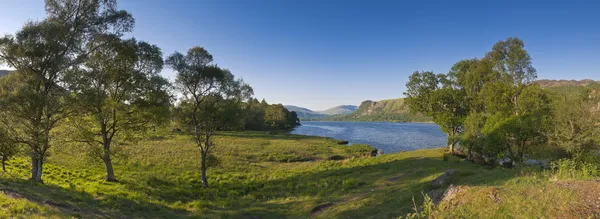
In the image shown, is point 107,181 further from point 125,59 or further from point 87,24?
point 87,24

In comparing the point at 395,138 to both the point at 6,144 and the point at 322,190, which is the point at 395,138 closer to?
the point at 322,190

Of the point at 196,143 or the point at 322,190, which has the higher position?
the point at 196,143

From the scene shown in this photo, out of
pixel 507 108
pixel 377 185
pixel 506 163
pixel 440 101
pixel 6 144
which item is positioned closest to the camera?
pixel 6 144

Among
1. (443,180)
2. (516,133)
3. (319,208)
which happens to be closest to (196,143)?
(319,208)

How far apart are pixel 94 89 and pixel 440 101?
4006cm

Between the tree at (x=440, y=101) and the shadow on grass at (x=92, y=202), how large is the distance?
35.0 m

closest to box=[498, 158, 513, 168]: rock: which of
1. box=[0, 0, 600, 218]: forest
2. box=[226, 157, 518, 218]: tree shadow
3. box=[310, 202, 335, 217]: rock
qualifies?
box=[0, 0, 600, 218]: forest

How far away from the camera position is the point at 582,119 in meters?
22.1

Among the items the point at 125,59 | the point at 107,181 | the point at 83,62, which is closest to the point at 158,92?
the point at 125,59

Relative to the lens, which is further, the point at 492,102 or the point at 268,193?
the point at 492,102

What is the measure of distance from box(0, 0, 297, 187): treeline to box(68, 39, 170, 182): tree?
0.07 m

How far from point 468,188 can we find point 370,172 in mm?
17667

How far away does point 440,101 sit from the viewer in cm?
3731

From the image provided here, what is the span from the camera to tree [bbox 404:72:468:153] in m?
36.6
